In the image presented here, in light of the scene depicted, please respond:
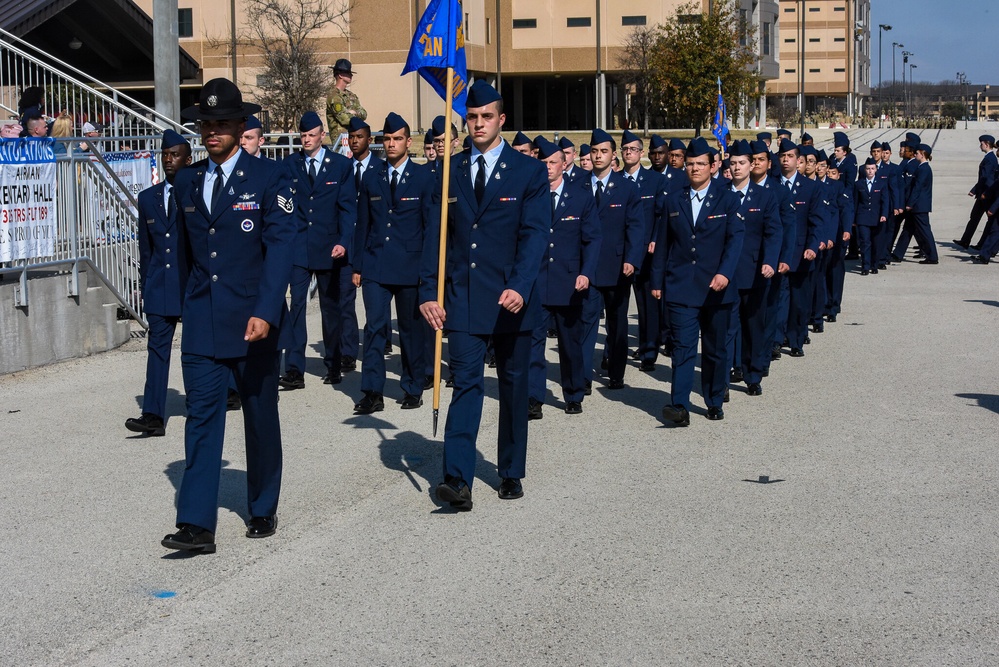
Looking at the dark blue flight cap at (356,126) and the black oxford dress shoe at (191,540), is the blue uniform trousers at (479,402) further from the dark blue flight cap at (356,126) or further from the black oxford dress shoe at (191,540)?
the dark blue flight cap at (356,126)

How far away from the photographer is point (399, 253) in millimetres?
10586

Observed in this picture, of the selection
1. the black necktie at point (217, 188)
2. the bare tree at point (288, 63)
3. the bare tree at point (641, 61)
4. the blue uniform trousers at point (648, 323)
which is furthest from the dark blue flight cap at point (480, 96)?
the bare tree at point (641, 61)

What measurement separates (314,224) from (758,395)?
12.9 ft

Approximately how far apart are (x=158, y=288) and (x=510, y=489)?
3279mm

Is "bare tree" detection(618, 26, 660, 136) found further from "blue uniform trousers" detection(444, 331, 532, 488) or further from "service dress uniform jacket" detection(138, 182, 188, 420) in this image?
"blue uniform trousers" detection(444, 331, 532, 488)

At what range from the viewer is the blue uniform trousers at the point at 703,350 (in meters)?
9.65

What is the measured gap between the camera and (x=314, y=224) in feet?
37.1

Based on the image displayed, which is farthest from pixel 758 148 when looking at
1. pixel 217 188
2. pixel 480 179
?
pixel 217 188

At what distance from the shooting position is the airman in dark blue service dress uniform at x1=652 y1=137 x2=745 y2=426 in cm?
988

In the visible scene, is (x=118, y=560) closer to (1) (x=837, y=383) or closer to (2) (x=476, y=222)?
(2) (x=476, y=222)

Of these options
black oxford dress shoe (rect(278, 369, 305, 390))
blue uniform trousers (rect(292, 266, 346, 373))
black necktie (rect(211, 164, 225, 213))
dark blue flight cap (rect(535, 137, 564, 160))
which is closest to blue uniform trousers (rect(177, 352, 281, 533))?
black necktie (rect(211, 164, 225, 213))

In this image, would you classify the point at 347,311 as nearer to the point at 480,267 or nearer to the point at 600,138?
the point at 600,138

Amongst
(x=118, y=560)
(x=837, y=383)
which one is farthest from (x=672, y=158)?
(x=118, y=560)

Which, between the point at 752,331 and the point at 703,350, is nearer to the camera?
the point at 703,350
